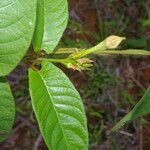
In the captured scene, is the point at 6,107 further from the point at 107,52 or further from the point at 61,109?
the point at 107,52

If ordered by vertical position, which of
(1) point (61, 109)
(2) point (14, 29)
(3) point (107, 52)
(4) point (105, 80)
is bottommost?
(4) point (105, 80)

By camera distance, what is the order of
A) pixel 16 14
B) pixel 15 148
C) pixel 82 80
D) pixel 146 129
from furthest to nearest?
pixel 146 129 < pixel 82 80 < pixel 15 148 < pixel 16 14

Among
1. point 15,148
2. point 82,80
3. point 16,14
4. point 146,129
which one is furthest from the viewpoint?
point 146,129

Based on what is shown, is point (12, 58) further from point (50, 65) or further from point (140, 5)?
point (140, 5)

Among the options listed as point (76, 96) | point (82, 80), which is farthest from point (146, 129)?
point (76, 96)

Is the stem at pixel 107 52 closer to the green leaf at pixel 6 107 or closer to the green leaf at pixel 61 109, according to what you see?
the green leaf at pixel 61 109

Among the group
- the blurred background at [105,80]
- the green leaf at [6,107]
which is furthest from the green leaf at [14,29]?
the blurred background at [105,80]

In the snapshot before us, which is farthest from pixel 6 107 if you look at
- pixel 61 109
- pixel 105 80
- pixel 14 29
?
pixel 105 80
